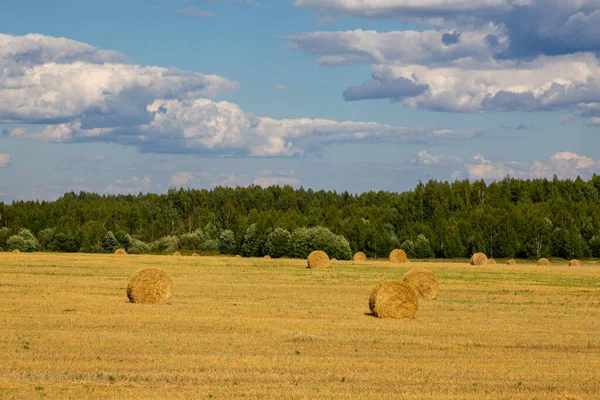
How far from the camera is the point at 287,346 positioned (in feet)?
70.2

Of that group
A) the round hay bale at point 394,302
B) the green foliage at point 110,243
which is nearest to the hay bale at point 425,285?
the round hay bale at point 394,302

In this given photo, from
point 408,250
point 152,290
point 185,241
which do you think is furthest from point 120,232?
point 152,290

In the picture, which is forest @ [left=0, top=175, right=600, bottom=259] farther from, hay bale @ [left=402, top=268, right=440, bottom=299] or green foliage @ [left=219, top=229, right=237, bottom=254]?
hay bale @ [left=402, top=268, right=440, bottom=299]

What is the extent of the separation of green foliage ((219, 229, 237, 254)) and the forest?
147 millimetres

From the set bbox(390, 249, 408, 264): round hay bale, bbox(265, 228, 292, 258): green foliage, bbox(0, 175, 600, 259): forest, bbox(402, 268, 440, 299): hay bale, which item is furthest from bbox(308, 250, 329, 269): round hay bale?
bbox(265, 228, 292, 258): green foliage

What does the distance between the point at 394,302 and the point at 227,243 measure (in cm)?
9041

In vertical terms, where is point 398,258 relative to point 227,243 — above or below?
below

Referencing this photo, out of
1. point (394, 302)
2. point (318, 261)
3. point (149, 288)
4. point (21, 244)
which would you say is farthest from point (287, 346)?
point (21, 244)

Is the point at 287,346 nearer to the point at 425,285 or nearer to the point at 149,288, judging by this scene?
the point at 149,288

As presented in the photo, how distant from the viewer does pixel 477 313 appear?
30.4 meters

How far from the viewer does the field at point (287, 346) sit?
16000mm

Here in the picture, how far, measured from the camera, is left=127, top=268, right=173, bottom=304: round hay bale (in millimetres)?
32281

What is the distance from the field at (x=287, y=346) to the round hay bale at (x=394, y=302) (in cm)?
49

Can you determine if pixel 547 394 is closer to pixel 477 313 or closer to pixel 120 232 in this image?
pixel 477 313
